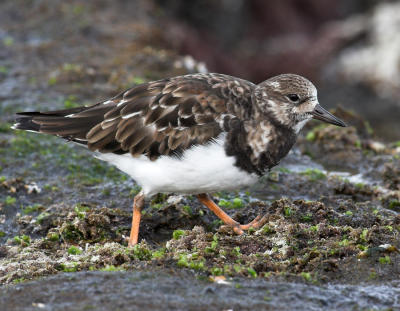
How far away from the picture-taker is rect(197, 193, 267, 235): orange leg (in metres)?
5.19

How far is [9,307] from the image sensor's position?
3.77 meters

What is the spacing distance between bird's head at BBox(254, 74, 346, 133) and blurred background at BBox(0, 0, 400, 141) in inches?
150

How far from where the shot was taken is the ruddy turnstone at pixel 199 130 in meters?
4.95

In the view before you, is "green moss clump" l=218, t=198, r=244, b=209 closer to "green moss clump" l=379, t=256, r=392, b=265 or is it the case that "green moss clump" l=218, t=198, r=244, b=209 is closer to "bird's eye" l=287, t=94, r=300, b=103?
"bird's eye" l=287, t=94, r=300, b=103

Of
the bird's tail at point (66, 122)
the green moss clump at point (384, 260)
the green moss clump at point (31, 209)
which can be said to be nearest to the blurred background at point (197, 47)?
the green moss clump at point (31, 209)

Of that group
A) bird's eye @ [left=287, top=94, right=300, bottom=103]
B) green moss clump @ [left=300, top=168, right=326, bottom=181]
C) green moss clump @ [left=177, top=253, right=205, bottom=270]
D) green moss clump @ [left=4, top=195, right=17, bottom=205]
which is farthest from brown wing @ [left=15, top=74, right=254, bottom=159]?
green moss clump @ [left=300, top=168, right=326, bottom=181]

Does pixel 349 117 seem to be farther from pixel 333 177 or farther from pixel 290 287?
pixel 290 287

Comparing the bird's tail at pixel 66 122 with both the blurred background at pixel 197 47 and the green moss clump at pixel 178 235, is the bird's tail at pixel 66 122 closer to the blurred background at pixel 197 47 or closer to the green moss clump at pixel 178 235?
the green moss clump at pixel 178 235

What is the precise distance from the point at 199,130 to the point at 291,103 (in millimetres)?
838

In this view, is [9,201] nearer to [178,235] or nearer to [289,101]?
[178,235]

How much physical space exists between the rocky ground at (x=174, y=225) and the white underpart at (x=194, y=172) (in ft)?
1.25

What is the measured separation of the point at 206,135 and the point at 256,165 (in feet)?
1.58

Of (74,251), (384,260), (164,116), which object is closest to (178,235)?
(74,251)

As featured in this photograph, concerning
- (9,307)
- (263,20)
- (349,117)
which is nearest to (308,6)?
(263,20)
